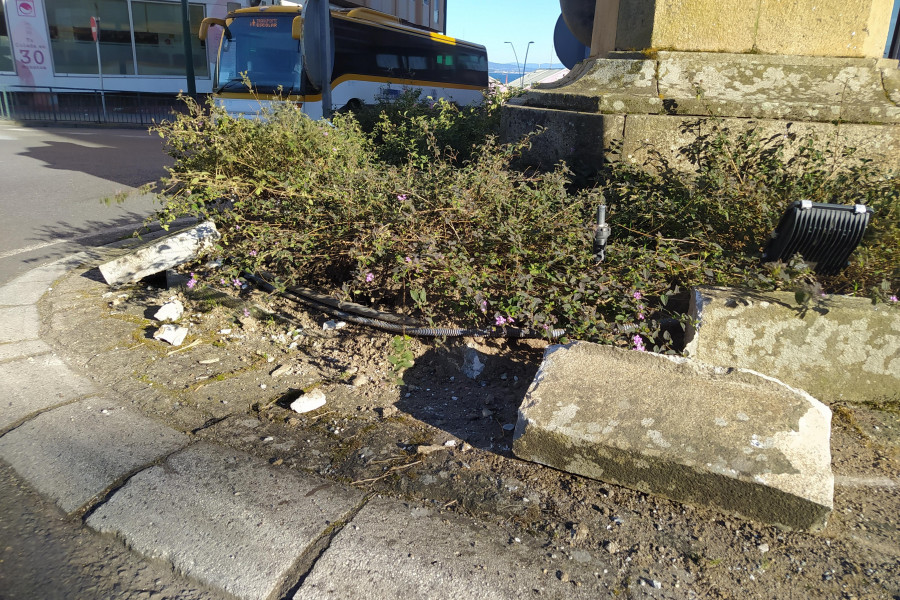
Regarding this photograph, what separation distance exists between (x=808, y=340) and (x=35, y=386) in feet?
11.8

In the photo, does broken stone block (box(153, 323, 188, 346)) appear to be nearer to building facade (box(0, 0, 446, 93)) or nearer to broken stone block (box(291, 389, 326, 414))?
broken stone block (box(291, 389, 326, 414))

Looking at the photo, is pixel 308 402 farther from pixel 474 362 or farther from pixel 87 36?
pixel 87 36

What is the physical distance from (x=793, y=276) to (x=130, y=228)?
591 centimetres

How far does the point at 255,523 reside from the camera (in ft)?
6.85

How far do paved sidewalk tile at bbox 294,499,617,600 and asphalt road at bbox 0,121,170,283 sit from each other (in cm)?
401

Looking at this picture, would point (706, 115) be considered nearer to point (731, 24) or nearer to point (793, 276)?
point (731, 24)

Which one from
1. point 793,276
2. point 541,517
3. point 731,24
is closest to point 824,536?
point 541,517

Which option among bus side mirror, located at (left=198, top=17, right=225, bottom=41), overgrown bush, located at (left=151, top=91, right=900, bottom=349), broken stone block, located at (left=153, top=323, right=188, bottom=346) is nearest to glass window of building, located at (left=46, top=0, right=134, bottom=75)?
bus side mirror, located at (left=198, top=17, right=225, bottom=41)

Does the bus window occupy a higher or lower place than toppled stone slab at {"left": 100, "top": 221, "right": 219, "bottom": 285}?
higher

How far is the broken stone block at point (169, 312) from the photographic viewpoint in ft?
12.2

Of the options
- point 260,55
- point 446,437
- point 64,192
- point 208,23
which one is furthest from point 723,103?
point 208,23

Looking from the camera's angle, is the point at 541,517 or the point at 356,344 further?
the point at 356,344

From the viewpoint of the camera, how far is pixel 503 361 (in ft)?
10.4

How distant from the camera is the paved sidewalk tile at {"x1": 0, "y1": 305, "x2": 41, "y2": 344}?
3561 mm
